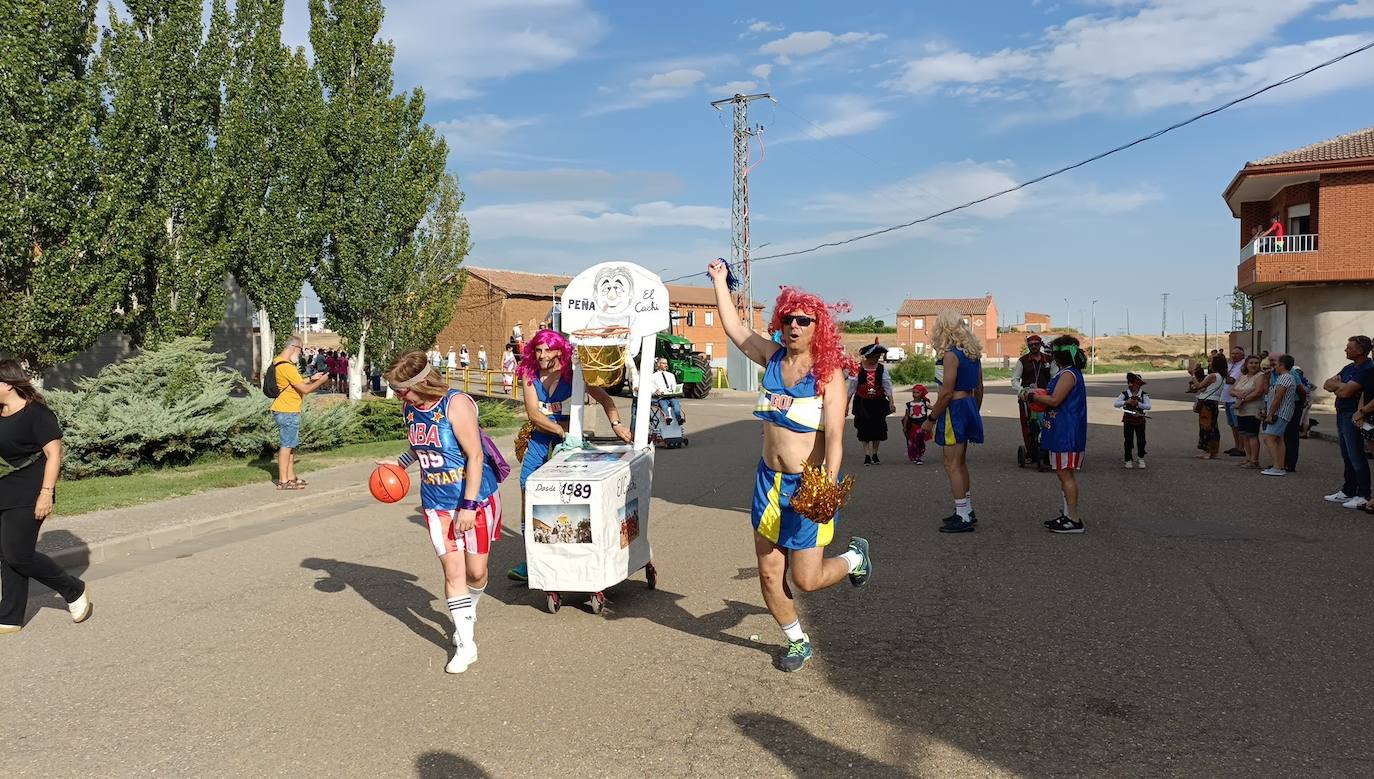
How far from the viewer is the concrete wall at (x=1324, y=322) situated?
92.3 feet

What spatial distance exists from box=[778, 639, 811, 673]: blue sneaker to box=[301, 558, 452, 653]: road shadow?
194 centimetres

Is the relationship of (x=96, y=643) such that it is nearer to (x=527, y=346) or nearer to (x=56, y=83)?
(x=527, y=346)

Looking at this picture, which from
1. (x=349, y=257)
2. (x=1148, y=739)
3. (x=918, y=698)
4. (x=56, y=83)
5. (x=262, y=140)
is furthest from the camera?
(x=349, y=257)

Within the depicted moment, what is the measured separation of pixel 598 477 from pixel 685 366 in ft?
98.6

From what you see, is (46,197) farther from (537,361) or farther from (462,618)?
(462,618)

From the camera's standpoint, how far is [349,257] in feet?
84.7

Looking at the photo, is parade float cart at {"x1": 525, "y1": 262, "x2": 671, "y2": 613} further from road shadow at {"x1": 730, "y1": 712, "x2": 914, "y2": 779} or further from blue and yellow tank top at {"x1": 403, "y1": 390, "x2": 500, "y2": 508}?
road shadow at {"x1": 730, "y1": 712, "x2": 914, "y2": 779}

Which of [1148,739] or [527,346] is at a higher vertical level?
[527,346]

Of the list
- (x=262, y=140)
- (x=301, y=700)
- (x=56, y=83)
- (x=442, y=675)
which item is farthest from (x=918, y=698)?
(x=262, y=140)

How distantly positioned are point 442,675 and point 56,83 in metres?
14.2

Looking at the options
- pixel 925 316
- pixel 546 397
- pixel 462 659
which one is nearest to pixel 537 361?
pixel 546 397

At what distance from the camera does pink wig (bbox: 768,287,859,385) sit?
473 centimetres

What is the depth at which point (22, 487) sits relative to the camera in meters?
5.89

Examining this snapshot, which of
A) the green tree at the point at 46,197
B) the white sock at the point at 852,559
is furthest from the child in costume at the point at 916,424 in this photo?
the green tree at the point at 46,197
